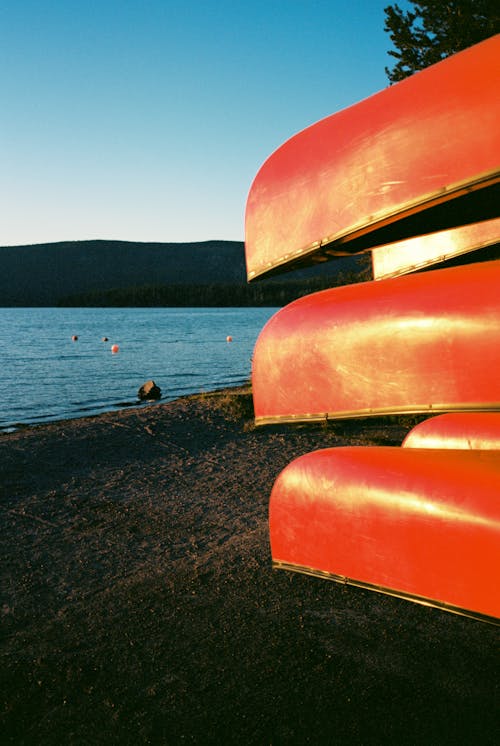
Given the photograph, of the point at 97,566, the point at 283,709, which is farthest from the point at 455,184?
the point at 97,566

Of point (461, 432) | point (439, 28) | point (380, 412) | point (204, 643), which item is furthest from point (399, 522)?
A: point (439, 28)

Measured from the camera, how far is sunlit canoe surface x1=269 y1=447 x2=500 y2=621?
2738 millimetres

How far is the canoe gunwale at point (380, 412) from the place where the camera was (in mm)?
2883

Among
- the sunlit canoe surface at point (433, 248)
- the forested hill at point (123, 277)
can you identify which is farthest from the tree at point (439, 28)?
the forested hill at point (123, 277)

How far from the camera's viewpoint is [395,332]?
321 centimetres

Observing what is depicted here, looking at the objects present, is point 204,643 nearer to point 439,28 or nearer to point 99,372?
point 439,28

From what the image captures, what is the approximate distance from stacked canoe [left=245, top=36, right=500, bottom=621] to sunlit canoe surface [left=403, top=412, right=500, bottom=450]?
56mm

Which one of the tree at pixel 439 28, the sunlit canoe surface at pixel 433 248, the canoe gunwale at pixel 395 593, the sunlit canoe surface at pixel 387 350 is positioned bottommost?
the canoe gunwale at pixel 395 593

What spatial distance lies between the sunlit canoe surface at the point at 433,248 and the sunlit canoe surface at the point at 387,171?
34 centimetres

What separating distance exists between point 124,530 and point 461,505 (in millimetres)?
3205

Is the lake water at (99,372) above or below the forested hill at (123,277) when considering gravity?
below

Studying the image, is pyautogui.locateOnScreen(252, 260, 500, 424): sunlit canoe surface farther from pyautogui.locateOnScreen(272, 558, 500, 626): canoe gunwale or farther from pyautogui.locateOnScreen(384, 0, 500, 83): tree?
pyautogui.locateOnScreen(384, 0, 500, 83): tree

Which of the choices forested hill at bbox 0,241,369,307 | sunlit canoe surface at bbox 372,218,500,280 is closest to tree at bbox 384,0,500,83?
sunlit canoe surface at bbox 372,218,500,280

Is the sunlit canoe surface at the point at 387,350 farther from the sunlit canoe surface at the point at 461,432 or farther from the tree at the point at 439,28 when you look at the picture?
the tree at the point at 439,28
